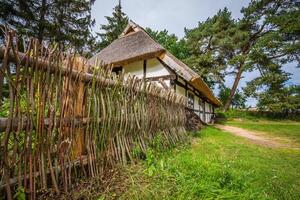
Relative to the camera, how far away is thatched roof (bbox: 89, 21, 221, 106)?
28.1 feet

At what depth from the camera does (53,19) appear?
15.3m

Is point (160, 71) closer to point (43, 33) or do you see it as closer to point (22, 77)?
point (22, 77)

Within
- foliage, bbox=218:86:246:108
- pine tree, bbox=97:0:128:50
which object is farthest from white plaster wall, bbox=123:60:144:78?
foliage, bbox=218:86:246:108

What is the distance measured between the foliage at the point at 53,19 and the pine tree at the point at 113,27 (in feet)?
24.0

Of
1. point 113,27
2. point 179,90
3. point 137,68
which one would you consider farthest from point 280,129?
point 113,27

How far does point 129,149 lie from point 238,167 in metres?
2.04

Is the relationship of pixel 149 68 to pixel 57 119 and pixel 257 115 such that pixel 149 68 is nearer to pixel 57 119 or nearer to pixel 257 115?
pixel 57 119

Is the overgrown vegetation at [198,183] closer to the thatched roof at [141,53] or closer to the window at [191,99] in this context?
the thatched roof at [141,53]

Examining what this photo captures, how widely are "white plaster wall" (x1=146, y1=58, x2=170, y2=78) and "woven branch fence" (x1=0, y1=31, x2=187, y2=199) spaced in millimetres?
6286

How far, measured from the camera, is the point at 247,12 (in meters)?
21.0

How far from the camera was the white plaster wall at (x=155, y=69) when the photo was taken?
927 centimetres

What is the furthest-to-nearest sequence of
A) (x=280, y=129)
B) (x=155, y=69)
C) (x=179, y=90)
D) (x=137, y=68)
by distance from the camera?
(x=280, y=129) < (x=137, y=68) < (x=179, y=90) < (x=155, y=69)

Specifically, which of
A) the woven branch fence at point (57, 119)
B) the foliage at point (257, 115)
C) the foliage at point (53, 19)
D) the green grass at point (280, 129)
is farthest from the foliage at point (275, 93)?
the woven branch fence at point (57, 119)

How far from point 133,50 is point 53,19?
952cm
